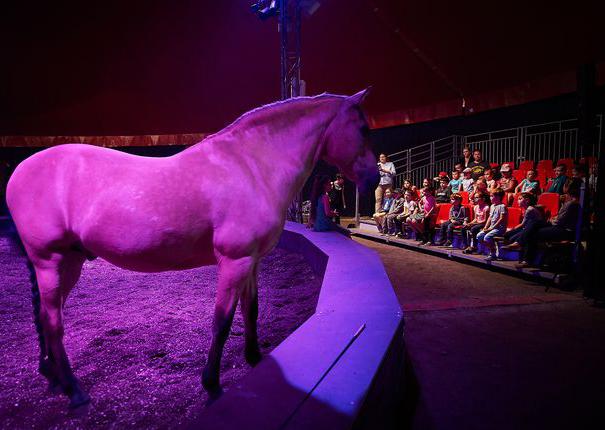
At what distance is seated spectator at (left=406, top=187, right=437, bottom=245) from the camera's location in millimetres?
8148

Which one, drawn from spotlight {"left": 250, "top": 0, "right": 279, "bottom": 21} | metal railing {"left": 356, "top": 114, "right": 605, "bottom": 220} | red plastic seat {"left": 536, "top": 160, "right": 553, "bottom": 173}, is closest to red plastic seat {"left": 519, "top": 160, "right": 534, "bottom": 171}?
red plastic seat {"left": 536, "top": 160, "right": 553, "bottom": 173}

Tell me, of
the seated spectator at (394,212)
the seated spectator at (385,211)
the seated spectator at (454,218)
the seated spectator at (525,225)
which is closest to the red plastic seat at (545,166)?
the seated spectator at (454,218)

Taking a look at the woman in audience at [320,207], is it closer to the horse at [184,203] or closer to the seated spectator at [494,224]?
the seated spectator at [494,224]

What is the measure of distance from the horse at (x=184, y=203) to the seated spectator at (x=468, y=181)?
23.0 ft

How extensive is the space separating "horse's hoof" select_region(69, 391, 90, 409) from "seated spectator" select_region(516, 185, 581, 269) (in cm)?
519

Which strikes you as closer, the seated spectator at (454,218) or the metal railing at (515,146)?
the seated spectator at (454,218)

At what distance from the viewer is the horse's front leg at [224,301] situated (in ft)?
6.15

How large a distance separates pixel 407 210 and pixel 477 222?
2.39 metres

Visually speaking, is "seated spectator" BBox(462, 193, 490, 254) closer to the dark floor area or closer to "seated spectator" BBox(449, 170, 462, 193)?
"seated spectator" BBox(449, 170, 462, 193)

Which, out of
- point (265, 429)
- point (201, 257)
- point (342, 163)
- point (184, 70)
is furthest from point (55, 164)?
point (184, 70)

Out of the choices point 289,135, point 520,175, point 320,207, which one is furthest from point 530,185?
point 289,135

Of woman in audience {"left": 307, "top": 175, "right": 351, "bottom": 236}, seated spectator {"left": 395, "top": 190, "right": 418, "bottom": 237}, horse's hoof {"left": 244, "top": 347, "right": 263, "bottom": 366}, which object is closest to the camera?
horse's hoof {"left": 244, "top": 347, "right": 263, "bottom": 366}

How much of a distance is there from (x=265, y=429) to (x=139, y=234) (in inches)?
44.1

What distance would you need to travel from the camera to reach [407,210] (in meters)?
9.07
